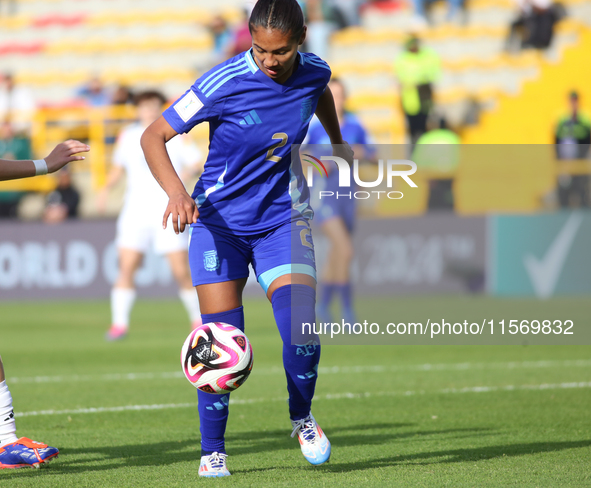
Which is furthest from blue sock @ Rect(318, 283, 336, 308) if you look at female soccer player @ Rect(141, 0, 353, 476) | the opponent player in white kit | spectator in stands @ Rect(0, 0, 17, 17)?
spectator in stands @ Rect(0, 0, 17, 17)

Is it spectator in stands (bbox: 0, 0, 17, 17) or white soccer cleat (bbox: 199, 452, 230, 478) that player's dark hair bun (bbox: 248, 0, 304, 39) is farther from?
spectator in stands (bbox: 0, 0, 17, 17)

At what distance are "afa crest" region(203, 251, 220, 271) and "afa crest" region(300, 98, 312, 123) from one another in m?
0.76

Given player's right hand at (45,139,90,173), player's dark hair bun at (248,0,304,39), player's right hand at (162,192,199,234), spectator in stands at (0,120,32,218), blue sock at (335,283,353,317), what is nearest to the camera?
player's right hand at (162,192,199,234)

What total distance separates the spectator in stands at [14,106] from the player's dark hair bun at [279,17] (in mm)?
15009

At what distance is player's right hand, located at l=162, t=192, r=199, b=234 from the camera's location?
3.97 meters

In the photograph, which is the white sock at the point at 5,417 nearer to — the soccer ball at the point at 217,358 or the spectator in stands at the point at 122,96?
the soccer ball at the point at 217,358

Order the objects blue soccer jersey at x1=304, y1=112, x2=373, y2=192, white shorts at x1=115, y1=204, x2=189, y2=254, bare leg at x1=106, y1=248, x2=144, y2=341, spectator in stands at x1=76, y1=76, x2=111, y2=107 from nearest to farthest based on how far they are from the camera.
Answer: white shorts at x1=115, y1=204, x2=189, y2=254, bare leg at x1=106, y1=248, x2=144, y2=341, blue soccer jersey at x1=304, y1=112, x2=373, y2=192, spectator in stands at x1=76, y1=76, x2=111, y2=107

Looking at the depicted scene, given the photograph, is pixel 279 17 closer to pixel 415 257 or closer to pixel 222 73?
pixel 222 73

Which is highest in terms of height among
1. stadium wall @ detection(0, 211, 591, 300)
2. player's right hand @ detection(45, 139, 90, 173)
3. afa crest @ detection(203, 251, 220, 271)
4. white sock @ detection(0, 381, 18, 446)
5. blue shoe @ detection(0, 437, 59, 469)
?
player's right hand @ detection(45, 139, 90, 173)

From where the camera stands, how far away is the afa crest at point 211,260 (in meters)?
4.43

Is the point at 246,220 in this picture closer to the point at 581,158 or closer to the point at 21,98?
the point at 581,158

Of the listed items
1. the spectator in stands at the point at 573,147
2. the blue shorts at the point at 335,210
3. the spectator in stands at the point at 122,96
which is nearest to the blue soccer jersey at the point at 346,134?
the blue shorts at the point at 335,210

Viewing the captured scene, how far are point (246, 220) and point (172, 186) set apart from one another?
455mm

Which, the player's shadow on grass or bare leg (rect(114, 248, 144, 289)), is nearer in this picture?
the player's shadow on grass
